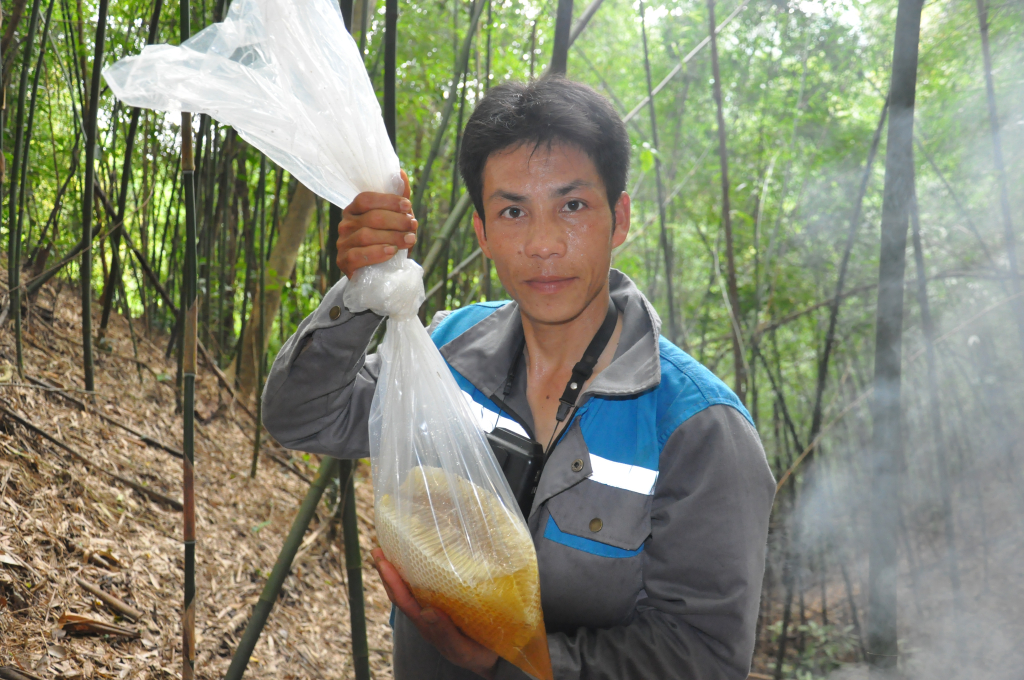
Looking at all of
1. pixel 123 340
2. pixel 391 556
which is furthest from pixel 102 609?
pixel 123 340

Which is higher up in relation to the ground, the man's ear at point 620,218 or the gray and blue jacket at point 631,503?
the man's ear at point 620,218

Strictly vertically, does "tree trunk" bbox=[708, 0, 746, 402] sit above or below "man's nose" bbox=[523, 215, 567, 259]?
above

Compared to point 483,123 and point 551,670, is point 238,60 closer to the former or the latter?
point 483,123

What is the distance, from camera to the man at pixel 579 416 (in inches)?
37.2

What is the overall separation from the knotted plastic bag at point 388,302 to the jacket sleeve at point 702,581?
105 millimetres

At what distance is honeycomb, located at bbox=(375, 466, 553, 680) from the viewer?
884mm

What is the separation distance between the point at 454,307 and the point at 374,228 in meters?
3.50

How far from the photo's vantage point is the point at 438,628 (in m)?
0.90

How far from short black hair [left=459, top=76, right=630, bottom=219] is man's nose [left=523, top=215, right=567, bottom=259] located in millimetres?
123

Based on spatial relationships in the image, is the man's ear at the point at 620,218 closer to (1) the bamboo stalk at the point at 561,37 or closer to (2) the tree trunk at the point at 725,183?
(1) the bamboo stalk at the point at 561,37

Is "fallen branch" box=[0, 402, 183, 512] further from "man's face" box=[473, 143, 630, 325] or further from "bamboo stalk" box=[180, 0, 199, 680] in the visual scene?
"man's face" box=[473, 143, 630, 325]

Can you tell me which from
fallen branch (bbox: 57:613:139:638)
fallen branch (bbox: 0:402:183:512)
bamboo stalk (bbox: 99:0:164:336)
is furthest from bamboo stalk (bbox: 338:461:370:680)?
fallen branch (bbox: 0:402:183:512)

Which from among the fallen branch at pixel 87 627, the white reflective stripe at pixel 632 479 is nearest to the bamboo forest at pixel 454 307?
the fallen branch at pixel 87 627

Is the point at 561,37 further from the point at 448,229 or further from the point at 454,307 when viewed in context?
the point at 454,307
